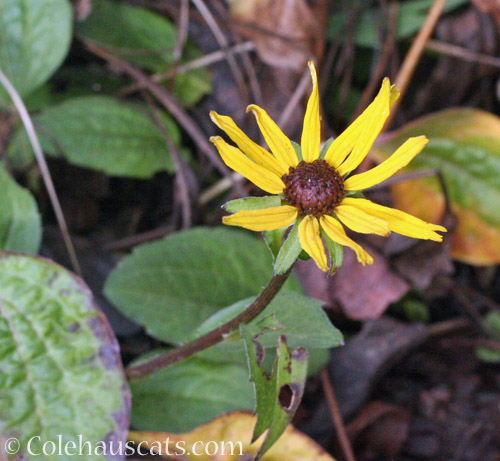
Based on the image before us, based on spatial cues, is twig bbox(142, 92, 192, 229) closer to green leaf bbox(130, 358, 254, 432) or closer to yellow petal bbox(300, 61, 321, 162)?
green leaf bbox(130, 358, 254, 432)

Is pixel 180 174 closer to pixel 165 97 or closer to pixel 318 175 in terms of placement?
pixel 165 97

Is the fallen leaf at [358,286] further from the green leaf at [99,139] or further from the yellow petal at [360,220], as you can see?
the yellow petal at [360,220]

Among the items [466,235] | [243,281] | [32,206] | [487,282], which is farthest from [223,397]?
[487,282]

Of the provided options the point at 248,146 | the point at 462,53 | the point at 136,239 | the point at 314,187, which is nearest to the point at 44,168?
the point at 136,239

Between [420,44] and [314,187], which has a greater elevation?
[420,44]

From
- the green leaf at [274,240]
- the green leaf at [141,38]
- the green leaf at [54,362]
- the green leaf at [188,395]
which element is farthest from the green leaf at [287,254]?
the green leaf at [141,38]

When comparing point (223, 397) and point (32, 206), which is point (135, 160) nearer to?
point (32, 206)
